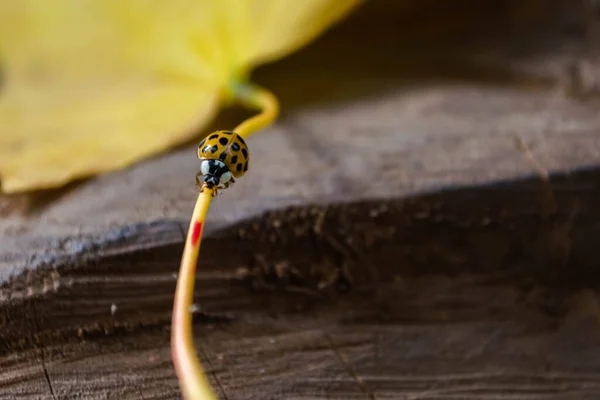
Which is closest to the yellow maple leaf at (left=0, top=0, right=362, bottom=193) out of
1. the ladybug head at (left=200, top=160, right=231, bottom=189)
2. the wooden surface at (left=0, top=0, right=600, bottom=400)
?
the wooden surface at (left=0, top=0, right=600, bottom=400)

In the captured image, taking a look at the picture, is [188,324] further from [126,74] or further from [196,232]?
[126,74]

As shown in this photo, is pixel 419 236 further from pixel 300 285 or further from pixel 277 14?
pixel 277 14

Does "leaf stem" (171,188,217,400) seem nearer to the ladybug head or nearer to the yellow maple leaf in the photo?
the ladybug head

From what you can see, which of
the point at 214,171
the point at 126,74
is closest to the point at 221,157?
the point at 214,171

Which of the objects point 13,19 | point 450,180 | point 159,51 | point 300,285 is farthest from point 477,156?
point 13,19

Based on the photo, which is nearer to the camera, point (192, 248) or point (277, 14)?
point (192, 248)
